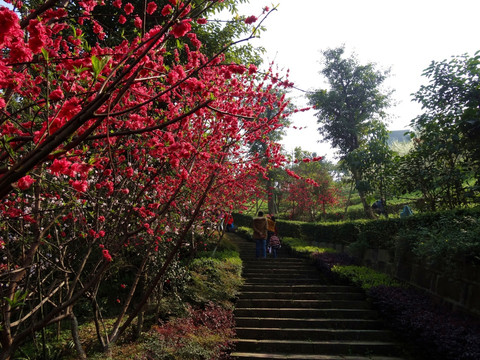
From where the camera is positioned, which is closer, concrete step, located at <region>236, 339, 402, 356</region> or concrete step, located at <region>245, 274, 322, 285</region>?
concrete step, located at <region>236, 339, 402, 356</region>

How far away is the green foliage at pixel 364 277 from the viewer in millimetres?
7812

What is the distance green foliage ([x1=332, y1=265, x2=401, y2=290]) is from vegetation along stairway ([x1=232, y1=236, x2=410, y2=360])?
0.26m

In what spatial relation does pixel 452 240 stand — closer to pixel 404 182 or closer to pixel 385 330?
pixel 385 330

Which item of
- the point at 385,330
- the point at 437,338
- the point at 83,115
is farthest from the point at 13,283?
the point at 385,330

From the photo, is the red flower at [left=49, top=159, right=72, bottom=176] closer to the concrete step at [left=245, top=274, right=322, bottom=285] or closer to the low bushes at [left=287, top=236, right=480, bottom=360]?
the low bushes at [left=287, top=236, right=480, bottom=360]

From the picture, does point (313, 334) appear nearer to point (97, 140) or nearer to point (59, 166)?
point (97, 140)

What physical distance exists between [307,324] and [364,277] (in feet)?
7.72

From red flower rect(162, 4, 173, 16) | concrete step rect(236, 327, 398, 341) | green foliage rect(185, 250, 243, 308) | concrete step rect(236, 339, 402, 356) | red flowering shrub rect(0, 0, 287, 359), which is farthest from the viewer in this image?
green foliage rect(185, 250, 243, 308)

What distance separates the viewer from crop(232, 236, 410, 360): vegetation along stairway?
5.88 meters

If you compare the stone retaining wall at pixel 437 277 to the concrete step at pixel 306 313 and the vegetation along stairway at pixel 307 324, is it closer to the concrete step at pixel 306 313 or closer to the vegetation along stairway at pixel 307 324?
the vegetation along stairway at pixel 307 324

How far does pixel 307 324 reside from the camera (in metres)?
6.87

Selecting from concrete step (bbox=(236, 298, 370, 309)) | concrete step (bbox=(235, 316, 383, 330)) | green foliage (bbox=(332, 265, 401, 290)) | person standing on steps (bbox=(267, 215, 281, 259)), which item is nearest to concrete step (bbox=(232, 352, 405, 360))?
concrete step (bbox=(235, 316, 383, 330))

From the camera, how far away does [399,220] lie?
8.27 meters

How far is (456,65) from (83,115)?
9286 mm
